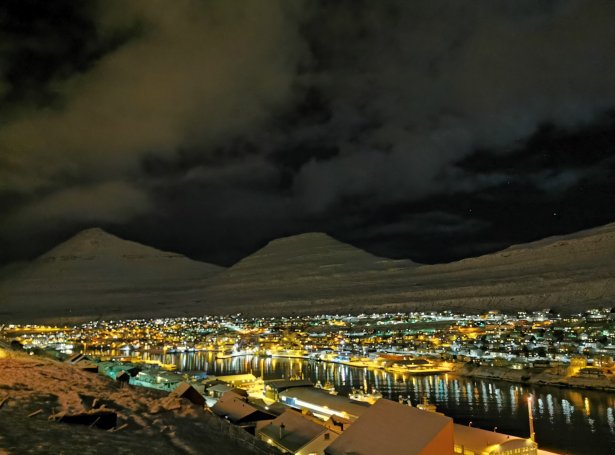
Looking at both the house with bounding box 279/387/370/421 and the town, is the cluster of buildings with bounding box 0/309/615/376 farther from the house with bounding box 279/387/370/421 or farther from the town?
the house with bounding box 279/387/370/421

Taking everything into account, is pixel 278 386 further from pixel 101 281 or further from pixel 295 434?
pixel 101 281

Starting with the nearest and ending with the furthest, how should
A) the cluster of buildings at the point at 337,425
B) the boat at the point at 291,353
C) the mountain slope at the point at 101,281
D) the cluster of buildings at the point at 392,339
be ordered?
the cluster of buildings at the point at 337,425, the cluster of buildings at the point at 392,339, the boat at the point at 291,353, the mountain slope at the point at 101,281

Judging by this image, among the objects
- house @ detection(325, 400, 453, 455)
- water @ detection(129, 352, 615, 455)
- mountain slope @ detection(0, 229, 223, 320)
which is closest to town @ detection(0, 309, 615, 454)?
house @ detection(325, 400, 453, 455)

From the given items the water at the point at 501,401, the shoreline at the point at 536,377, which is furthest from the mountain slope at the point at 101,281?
the shoreline at the point at 536,377

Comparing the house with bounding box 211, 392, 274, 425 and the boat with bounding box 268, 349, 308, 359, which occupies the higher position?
the house with bounding box 211, 392, 274, 425

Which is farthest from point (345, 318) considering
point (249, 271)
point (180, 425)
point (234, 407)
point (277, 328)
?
point (180, 425)

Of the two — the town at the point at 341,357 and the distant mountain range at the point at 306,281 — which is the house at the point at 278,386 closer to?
the town at the point at 341,357
